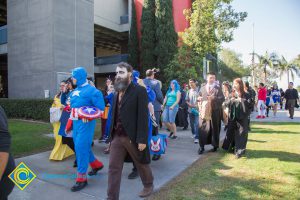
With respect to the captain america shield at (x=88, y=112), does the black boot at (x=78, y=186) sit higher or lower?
lower

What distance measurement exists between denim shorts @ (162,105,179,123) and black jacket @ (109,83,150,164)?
4698 mm

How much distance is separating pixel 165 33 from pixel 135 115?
20.3 m

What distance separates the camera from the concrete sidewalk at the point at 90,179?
14.3 feet

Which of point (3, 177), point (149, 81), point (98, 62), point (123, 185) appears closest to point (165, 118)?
point (149, 81)

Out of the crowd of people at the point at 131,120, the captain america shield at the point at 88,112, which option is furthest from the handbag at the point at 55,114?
the captain america shield at the point at 88,112

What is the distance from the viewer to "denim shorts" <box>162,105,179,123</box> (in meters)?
8.61

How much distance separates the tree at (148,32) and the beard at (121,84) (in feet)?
67.2

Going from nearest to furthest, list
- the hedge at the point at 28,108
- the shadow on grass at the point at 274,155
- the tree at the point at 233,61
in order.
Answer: the shadow on grass at the point at 274,155, the hedge at the point at 28,108, the tree at the point at 233,61

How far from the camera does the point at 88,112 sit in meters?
4.64

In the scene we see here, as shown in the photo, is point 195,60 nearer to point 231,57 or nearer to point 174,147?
point 174,147

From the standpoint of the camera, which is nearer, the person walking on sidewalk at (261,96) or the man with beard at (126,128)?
the man with beard at (126,128)

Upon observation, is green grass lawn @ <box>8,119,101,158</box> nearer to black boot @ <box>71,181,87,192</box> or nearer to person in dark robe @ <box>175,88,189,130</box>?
black boot @ <box>71,181,87,192</box>

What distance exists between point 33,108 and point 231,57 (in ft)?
178

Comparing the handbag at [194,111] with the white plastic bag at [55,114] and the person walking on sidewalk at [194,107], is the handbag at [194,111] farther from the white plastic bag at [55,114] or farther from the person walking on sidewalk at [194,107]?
the white plastic bag at [55,114]
